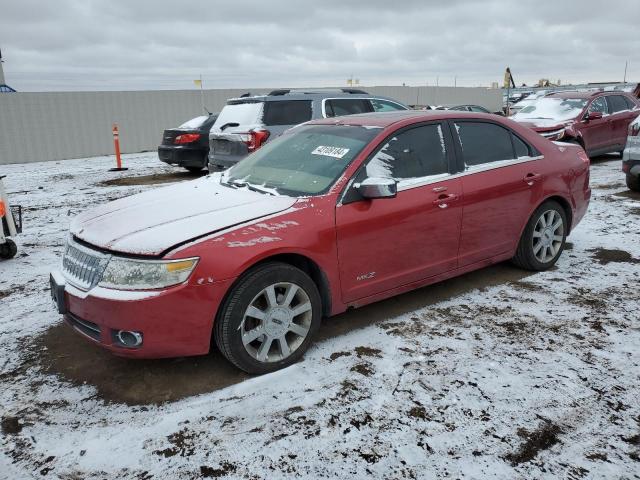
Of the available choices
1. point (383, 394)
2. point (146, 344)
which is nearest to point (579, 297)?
point (383, 394)

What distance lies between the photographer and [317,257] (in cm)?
332

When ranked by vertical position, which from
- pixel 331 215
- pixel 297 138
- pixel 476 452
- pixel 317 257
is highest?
pixel 297 138

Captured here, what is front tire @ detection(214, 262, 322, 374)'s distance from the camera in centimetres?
302

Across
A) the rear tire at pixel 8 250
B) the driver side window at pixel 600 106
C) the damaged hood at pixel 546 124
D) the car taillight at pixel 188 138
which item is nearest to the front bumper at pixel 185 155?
the car taillight at pixel 188 138

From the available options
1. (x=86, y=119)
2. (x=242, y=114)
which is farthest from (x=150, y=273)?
(x=86, y=119)

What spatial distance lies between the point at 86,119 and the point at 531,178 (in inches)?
671

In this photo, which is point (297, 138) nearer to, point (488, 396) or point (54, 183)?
point (488, 396)

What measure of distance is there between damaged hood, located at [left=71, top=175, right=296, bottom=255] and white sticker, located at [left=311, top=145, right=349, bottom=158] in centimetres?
59

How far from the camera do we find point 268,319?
3.17 metres

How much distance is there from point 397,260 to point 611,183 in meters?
7.70

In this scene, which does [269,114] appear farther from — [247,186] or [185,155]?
[247,186]

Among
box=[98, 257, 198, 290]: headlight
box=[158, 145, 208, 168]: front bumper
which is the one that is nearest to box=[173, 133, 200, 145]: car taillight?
box=[158, 145, 208, 168]: front bumper

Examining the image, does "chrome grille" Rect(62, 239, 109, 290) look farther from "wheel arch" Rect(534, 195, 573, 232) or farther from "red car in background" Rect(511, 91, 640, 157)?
"red car in background" Rect(511, 91, 640, 157)

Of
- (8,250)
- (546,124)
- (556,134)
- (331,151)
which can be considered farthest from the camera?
(546,124)
